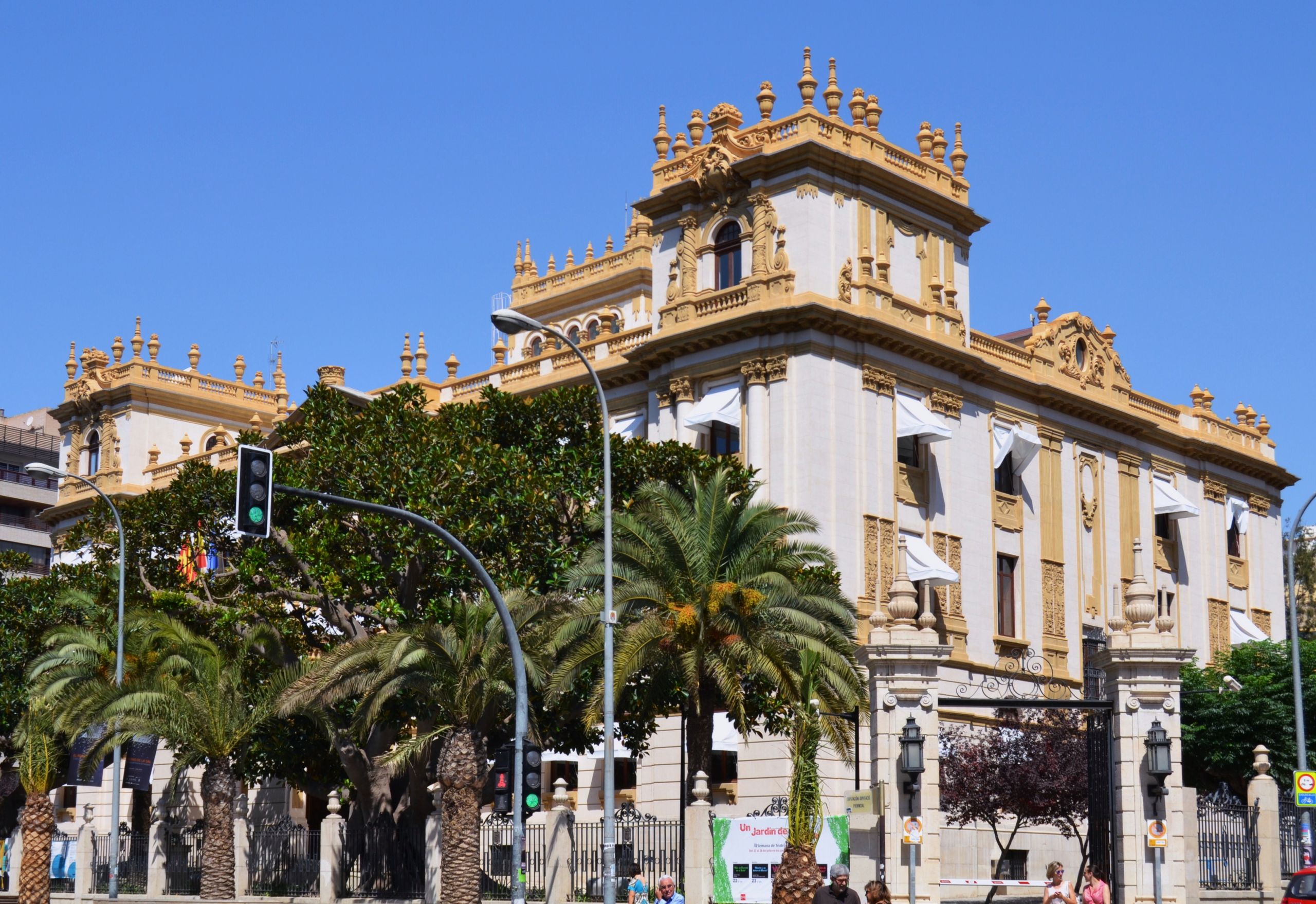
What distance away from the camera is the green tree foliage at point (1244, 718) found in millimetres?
50844

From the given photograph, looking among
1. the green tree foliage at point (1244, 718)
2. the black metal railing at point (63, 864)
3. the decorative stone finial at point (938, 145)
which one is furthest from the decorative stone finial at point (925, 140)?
the black metal railing at point (63, 864)

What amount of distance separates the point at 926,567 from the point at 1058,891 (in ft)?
78.1

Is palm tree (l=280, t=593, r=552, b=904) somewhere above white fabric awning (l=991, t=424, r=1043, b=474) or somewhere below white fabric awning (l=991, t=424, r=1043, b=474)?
below

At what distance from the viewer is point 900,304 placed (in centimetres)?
4928

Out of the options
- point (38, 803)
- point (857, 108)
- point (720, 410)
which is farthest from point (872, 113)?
point (38, 803)

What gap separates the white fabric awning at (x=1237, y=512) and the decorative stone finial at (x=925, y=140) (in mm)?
19087

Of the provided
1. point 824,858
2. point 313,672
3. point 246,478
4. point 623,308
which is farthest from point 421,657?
point 623,308

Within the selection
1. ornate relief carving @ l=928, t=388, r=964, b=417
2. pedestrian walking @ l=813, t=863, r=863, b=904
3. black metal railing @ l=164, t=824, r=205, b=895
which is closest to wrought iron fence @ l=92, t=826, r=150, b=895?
black metal railing @ l=164, t=824, r=205, b=895

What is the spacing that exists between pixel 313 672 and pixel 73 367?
44.4 m

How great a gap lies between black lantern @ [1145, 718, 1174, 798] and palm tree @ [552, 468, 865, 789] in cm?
559

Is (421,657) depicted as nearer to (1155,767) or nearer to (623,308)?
(1155,767)

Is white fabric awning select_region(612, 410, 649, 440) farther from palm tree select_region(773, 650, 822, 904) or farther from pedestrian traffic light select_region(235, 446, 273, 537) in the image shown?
pedestrian traffic light select_region(235, 446, 273, 537)

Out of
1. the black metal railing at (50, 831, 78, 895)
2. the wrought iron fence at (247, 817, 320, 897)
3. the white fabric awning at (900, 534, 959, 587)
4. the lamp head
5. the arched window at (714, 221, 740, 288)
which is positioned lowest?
the black metal railing at (50, 831, 78, 895)

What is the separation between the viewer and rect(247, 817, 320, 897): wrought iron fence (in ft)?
122
